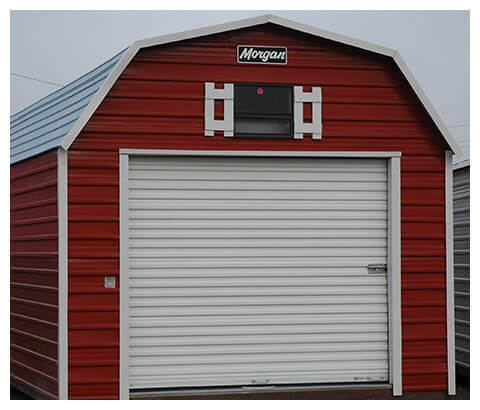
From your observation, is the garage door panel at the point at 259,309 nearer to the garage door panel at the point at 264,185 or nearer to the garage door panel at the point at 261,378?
the garage door panel at the point at 261,378

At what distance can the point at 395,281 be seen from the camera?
8992mm

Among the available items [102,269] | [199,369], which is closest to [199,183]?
[102,269]

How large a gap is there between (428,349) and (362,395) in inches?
33.5

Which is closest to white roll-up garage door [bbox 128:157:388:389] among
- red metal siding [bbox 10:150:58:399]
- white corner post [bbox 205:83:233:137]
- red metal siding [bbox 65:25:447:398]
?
red metal siding [bbox 65:25:447:398]

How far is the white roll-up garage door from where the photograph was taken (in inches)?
345

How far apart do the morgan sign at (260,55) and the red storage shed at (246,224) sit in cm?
1

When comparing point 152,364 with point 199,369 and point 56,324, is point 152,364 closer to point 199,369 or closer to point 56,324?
point 199,369

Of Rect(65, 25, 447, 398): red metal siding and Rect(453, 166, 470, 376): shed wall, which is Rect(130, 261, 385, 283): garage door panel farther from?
Rect(453, 166, 470, 376): shed wall

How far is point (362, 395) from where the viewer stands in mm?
8906

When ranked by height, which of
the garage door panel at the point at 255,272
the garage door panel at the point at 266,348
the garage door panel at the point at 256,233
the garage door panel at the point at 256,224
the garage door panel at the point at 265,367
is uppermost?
the garage door panel at the point at 256,224

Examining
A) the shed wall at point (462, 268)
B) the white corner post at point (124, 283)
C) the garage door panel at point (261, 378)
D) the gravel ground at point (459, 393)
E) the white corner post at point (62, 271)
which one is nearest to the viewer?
the white corner post at point (62, 271)

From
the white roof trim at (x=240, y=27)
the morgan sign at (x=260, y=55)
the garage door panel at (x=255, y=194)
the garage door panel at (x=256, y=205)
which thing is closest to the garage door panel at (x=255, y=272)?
the garage door panel at (x=256, y=205)

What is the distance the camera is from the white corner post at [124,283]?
852 cm

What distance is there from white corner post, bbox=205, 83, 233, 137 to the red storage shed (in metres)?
0.02
